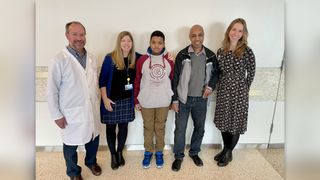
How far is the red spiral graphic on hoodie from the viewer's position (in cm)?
130

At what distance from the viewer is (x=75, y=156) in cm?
111

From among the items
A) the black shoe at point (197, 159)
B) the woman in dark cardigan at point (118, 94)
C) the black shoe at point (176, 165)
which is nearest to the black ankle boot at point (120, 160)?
the woman in dark cardigan at point (118, 94)

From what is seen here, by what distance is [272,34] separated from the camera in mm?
1015

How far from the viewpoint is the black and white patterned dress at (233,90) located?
3.76 ft

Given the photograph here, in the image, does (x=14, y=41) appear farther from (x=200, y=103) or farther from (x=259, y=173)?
(x=259, y=173)

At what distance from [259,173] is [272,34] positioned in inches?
28.5

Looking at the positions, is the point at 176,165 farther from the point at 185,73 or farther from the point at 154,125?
the point at 185,73

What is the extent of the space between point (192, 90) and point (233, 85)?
0.24 meters

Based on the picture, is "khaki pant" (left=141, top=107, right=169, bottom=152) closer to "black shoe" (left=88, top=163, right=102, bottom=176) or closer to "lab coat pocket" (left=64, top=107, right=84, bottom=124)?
"black shoe" (left=88, top=163, right=102, bottom=176)

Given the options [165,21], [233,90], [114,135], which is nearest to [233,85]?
[233,90]

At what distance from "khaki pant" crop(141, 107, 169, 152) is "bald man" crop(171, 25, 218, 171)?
0.07 meters

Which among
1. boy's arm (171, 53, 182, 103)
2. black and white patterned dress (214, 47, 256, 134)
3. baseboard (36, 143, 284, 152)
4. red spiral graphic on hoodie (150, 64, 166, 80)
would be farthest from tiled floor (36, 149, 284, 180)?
red spiral graphic on hoodie (150, 64, 166, 80)

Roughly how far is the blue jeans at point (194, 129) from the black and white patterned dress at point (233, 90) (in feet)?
0.28

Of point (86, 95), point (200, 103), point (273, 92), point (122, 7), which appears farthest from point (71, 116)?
point (273, 92)
